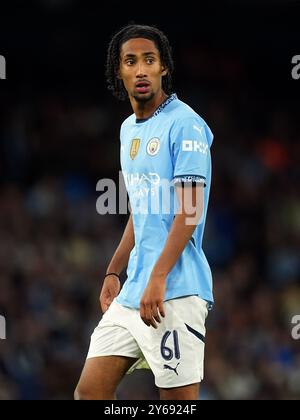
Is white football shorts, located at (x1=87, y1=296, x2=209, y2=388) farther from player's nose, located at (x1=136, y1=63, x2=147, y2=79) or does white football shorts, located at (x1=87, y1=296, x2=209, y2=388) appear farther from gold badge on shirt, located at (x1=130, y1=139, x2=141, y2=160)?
player's nose, located at (x1=136, y1=63, x2=147, y2=79)

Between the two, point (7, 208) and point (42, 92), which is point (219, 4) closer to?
point (42, 92)

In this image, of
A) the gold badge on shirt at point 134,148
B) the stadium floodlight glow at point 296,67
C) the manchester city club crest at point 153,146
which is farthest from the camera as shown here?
the stadium floodlight glow at point 296,67

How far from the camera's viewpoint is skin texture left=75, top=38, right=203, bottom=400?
163 inches

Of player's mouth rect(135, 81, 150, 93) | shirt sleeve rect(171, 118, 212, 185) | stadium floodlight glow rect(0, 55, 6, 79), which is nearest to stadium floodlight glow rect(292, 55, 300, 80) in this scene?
stadium floodlight glow rect(0, 55, 6, 79)

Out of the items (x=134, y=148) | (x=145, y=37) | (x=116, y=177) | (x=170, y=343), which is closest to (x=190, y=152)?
(x=134, y=148)

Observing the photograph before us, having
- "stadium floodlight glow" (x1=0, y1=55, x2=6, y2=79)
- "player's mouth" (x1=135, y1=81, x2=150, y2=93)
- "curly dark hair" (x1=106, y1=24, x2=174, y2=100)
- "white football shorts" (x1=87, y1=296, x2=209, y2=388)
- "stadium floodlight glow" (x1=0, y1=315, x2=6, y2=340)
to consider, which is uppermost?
"stadium floodlight glow" (x1=0, y1=55, x2=6, y2=79)

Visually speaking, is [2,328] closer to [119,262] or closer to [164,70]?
[119,262]

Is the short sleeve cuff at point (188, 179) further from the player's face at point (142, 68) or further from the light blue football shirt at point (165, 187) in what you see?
the player's face at point (142, 68)

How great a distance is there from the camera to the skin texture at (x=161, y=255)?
13.6 ft

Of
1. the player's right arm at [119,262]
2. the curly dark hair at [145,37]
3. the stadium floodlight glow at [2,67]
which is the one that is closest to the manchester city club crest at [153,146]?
the curly dark hair at [145,37]

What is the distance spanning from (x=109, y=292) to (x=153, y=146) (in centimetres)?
80

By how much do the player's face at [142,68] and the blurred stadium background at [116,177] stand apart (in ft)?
14.4

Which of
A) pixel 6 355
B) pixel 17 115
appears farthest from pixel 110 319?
pixel 17 115
